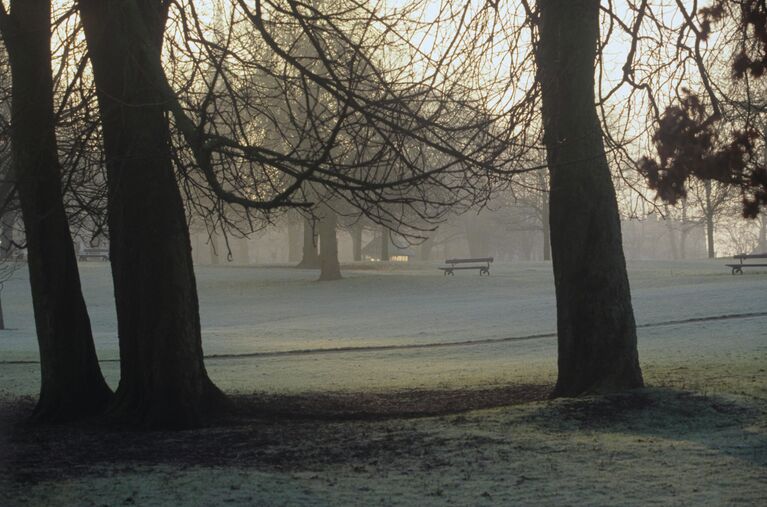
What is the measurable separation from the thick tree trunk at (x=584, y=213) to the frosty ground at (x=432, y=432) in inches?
24.0

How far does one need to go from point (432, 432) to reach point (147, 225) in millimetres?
3457

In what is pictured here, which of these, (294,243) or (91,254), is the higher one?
(294,243)

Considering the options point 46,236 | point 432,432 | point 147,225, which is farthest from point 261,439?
point 46,236

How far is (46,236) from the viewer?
11391 millimetres

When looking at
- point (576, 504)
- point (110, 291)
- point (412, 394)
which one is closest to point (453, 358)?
point (412, 394)

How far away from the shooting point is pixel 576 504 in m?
6.53

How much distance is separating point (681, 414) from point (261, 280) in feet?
116

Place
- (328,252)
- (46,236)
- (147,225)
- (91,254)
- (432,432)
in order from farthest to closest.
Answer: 1. (91,254)
2. (328,252)
3. (46,236)
4. (147,225)
5. (432,432)

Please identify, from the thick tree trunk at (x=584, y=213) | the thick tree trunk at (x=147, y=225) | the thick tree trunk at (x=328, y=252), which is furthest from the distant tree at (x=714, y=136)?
the thick tree trunk at (x=328, y=252)

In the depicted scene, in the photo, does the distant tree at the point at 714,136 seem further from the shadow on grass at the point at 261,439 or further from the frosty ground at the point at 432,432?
the shadow on grass at the point at 261,439

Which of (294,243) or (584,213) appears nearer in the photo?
(584,213)

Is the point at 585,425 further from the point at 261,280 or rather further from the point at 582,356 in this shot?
the point at 261,280

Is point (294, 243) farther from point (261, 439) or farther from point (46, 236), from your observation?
point (261, 439)

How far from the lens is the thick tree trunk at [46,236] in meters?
11.3
